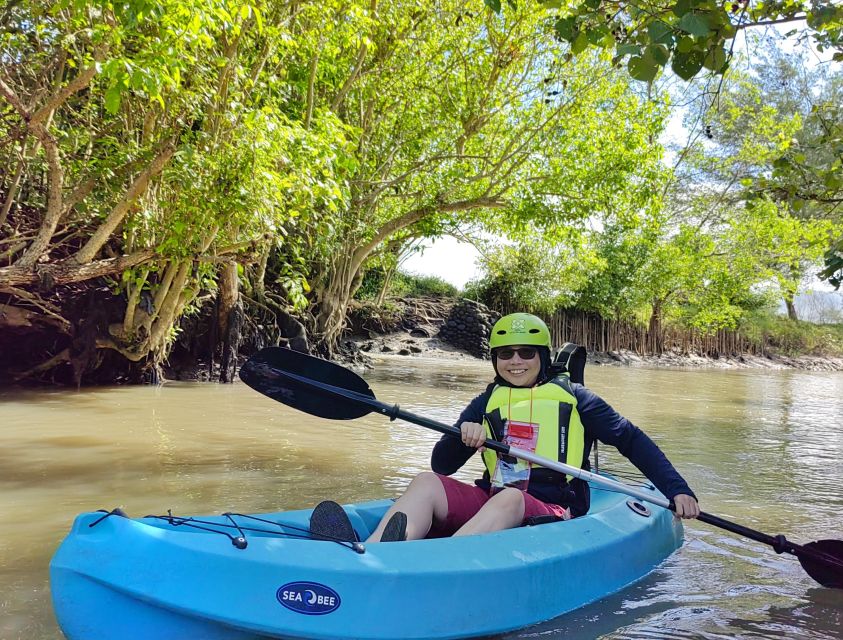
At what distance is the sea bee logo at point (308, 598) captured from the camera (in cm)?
213

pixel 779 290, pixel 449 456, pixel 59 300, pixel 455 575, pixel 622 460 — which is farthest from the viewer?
pixel 779 290

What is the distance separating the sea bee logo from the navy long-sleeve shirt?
1.06 m

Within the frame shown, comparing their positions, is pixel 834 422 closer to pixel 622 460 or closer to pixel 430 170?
pixel 622 460

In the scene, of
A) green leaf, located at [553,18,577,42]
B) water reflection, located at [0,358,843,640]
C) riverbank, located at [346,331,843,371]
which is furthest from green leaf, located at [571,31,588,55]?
riverbank, located at [346,331,843,371]

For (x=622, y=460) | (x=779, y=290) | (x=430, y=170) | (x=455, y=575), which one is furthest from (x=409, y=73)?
(x=779, y=290)

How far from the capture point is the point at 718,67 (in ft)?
8.69

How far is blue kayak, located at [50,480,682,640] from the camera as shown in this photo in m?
2.06

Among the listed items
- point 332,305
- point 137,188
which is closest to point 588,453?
point 137,188

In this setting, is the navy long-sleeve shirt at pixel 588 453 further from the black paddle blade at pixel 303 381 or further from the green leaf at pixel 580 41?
the green leaf at pixel 580 41

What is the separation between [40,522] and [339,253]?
27.9 feet

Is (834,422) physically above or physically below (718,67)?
below

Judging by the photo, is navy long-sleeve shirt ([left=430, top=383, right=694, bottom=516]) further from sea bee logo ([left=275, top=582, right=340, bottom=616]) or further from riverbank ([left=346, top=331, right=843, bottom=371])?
riverbank ([left=346, top=331, right=843, bottom=371])

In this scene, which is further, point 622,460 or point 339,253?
point 339,253

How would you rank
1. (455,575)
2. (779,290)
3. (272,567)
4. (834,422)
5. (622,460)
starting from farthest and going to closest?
(779,290) → (834,422) → (622,460) → (455,575) → (272,567)
